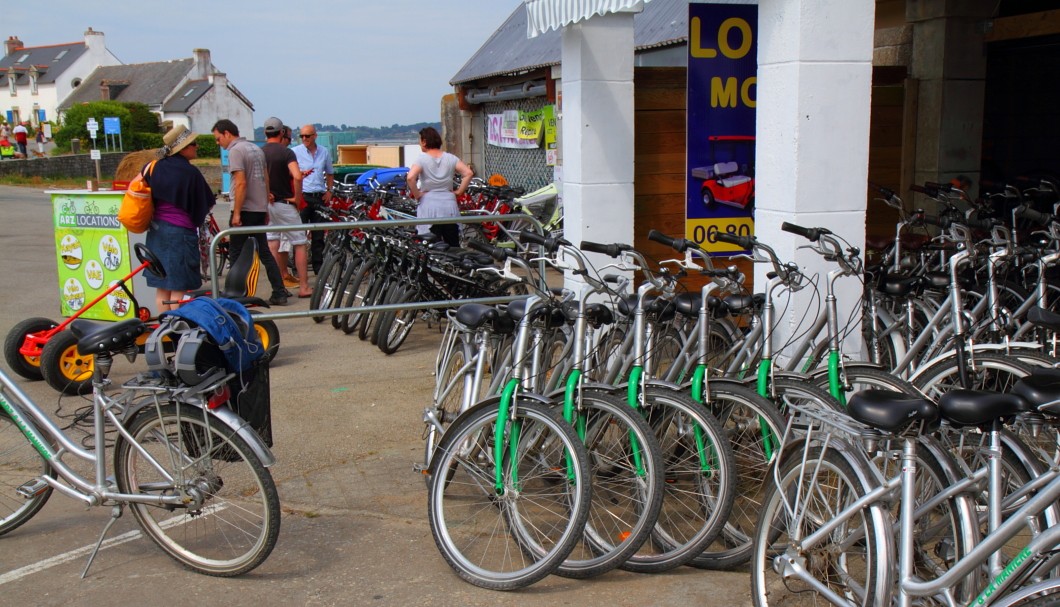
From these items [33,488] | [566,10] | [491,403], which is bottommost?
[33,488]

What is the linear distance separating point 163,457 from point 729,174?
384 cm

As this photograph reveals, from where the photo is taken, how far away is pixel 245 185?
8.93 m

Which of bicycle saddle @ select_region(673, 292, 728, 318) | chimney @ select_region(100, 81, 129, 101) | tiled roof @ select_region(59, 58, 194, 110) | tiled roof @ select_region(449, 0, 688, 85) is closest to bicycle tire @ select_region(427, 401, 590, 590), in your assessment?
bicycle saddle @ select_region(673, 292, 728, 318)

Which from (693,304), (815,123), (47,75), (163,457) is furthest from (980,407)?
(47,75)

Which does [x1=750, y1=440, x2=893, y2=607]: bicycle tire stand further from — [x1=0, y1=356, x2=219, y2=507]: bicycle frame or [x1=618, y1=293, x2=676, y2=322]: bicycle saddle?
[x1=0, y1=356, x2=219, y2=507]: bicycle frame

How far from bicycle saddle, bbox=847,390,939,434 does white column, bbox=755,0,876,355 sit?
1716 millimetres

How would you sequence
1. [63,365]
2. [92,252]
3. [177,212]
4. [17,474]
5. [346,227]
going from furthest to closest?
[92,252] < [177,212] < [63,365] < [346,227] < [17,474]

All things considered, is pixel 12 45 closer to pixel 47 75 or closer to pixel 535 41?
→ pixel 47 75

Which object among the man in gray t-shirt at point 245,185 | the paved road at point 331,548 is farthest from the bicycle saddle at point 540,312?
the man in gray t-shirt at point 245,185

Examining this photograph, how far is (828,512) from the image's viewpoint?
3213 millimetres

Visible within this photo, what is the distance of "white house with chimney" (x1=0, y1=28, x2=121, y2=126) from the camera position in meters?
87.6

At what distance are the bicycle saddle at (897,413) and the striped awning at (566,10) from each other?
9.74 ft

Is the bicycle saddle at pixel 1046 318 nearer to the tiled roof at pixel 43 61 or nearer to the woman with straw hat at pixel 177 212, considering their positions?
the woman with straw hat at pixel 177 212

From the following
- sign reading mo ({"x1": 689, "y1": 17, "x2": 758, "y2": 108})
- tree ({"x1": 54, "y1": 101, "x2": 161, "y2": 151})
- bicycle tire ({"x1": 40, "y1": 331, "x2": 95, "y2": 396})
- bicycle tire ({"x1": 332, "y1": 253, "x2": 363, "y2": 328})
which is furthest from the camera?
tree ({"x1": 54, "y1": 101, "x2": 161, "y2": 151})
